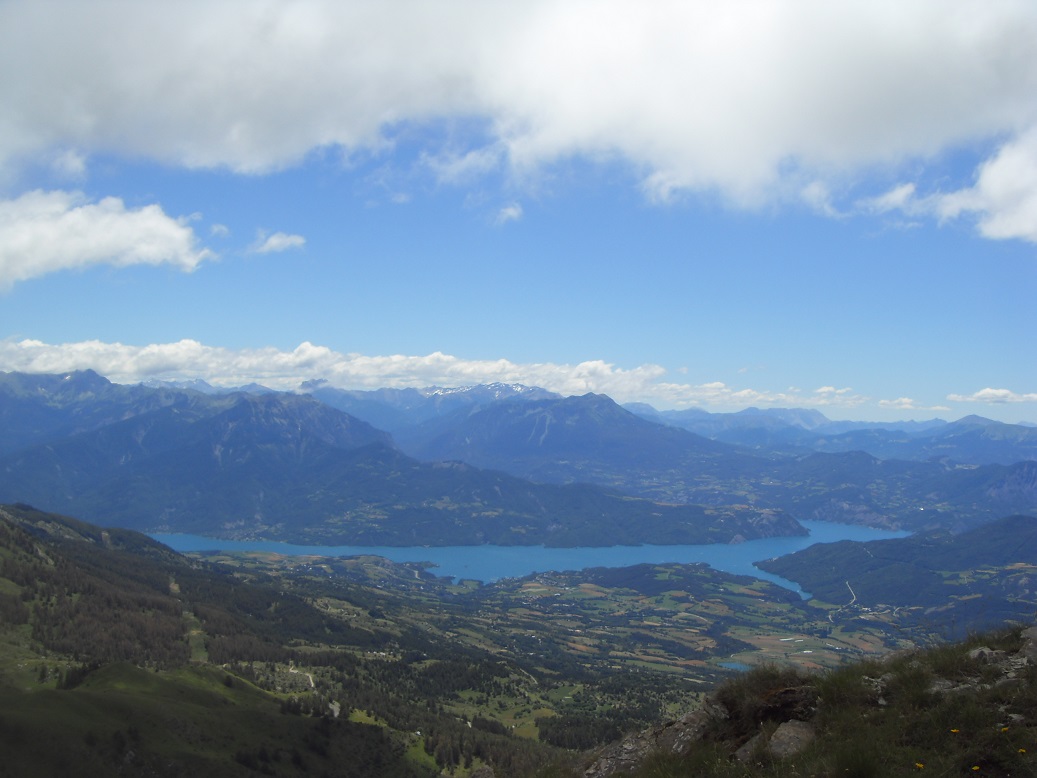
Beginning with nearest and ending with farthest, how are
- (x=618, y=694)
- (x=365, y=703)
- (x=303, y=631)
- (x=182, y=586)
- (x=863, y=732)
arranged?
(x=863, y=732), (x=365, y=703), (x=618, y=694), (x=303, y=631), (x=182, y=586)

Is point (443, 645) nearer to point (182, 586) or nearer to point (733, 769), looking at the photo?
point (182, 586)

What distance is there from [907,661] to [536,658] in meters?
153

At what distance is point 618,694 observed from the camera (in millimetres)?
110812

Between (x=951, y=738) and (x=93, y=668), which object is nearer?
(x=951, y=738)

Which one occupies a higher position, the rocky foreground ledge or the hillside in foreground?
the rocky foreground ledge

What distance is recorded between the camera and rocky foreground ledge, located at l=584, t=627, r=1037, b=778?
42.5ft

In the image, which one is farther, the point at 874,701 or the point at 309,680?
the point at 309,680

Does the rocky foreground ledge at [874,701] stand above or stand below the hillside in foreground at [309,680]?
above

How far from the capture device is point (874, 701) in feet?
50.0

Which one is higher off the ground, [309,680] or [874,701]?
[874,701]

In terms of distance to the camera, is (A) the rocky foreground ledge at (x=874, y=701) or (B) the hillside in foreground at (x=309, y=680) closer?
(A) the rocky foreground ledge at (x=874, y=701)

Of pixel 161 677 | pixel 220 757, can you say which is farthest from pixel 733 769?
pixel 161 677

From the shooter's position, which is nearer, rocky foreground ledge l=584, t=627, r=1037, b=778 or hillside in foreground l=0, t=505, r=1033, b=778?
rocky foreground ledge l=584, t=627, r=1037, b=778

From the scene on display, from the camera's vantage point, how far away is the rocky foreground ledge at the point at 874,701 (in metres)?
12.9
